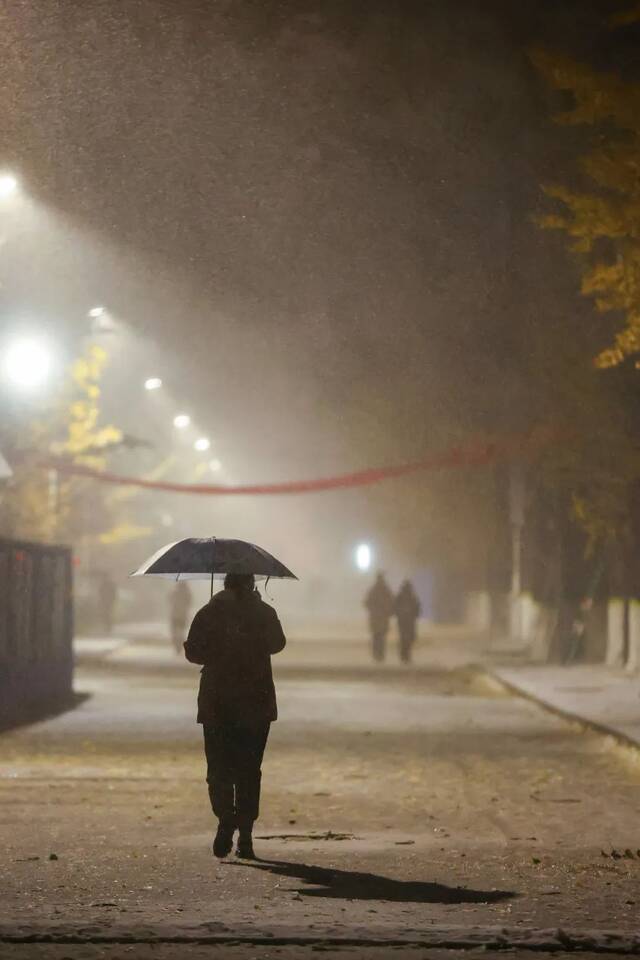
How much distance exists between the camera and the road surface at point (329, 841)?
888 centimetres

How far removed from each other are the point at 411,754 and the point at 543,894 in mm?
9257

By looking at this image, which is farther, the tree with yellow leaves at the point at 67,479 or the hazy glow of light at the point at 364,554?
the hazy glow of light at the point at 364,554

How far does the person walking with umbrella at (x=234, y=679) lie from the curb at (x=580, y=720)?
7837mm

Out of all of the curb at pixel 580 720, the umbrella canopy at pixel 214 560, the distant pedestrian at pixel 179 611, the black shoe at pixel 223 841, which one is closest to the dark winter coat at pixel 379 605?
the distant pedestrian at pixel 179 611

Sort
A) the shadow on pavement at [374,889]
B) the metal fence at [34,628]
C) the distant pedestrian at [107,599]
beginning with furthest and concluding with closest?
the distant pedestrian at [107,599], the metal fence at [34,628], the shadow on pavement at [374,889]

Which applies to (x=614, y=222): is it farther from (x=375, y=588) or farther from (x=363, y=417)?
(x=363, y=417)

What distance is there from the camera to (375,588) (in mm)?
43500

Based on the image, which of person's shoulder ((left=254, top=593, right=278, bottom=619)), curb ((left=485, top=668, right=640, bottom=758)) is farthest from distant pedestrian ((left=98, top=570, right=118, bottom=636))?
person's shoulder ((left=254, top=593, right=278, bottom=619))

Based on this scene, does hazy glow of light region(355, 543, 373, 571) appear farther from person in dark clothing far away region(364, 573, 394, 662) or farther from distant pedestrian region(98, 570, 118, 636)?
person in dark clothing far away region(364, 573, 394, 662)

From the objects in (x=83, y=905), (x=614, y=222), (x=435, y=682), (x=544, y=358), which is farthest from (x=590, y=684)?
(x=83, y=905)

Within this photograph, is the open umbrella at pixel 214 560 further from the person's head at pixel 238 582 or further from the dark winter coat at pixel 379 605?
the dark winter coat at pixel 379 605

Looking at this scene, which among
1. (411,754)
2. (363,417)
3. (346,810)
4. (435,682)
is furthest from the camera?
(363,417)

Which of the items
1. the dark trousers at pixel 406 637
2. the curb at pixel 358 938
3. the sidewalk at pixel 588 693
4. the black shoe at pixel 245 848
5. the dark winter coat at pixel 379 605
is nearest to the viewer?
the curb at pixel 358 938

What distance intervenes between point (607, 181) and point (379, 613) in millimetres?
24538
